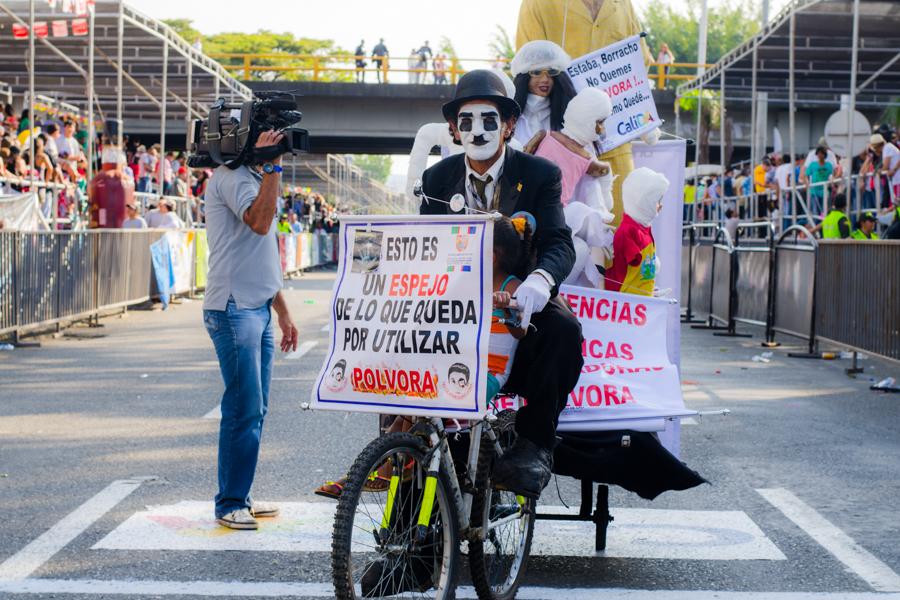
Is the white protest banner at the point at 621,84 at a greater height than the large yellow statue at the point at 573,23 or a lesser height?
lesser

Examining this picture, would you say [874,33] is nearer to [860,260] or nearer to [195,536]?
[860,260]

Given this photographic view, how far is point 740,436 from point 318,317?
11456mm

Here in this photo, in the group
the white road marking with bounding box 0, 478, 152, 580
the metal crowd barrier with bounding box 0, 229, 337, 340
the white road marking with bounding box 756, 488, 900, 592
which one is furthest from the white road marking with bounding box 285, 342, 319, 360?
the white road marking with bounding box 756, 488, 900, 592

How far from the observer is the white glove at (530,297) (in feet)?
14.8

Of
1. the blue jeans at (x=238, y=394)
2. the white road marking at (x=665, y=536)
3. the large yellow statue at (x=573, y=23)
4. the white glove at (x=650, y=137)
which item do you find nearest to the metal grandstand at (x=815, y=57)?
the large yellow statue at (x=573, y=23)

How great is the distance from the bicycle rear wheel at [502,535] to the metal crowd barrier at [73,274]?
404 inches

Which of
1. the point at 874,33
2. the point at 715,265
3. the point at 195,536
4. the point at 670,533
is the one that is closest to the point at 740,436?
the point at 670,533

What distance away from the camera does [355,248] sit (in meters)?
4.72

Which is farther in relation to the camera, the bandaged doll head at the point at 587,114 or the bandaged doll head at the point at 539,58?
the bandaged doll head at the point at 539,58

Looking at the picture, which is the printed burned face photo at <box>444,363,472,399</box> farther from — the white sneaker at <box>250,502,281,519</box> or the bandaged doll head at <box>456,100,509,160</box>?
the white sneaker at <box>250,502,281,519</box>

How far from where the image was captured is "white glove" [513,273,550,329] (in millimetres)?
4516

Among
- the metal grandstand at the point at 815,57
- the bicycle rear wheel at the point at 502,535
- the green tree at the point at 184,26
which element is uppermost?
the green tree at the point at 184,26

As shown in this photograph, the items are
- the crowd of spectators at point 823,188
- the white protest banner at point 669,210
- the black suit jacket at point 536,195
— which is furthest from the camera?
the crowd of spectators at point 823,188

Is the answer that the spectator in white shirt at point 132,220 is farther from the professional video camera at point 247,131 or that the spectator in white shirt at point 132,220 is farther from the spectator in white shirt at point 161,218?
the professional video camera at point 247,131
